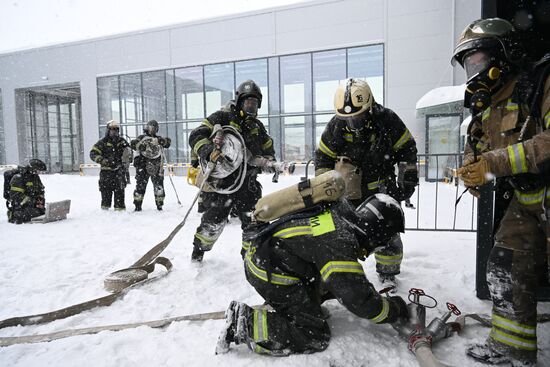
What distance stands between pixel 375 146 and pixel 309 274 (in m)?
1.49

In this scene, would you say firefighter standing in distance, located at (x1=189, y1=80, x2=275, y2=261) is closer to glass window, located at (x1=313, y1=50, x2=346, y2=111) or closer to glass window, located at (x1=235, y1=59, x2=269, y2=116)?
glass window, located at (x1=313, y1=50, x2=346, y2=111)

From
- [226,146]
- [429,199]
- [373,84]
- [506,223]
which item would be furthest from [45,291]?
[373,84]

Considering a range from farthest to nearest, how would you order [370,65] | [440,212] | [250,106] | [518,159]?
[370,65] < [440,212] < [250,106] < [518,159]

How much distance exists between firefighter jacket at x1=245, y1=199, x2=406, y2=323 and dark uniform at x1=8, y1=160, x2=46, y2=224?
6.98m

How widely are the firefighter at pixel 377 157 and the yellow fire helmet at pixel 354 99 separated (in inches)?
4.3

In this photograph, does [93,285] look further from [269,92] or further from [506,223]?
[269,92]

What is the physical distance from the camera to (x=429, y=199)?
29.2 feet

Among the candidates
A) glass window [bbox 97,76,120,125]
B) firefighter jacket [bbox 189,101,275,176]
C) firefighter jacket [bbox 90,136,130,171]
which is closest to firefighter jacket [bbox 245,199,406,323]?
firefighter jacket [bbox 189,101,275,176]

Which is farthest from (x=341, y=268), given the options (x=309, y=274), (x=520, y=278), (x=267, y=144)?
(x=267, y=144)

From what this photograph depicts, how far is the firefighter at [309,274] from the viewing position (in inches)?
82.6

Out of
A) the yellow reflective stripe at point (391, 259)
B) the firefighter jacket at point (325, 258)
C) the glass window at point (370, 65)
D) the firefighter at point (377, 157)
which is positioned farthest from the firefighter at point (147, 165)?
the glass window at point (370, 65)

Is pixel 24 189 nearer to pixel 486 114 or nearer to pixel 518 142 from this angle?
pixel 486 114

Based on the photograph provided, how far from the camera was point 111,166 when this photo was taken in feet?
26.9

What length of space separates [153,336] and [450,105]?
12521mm
